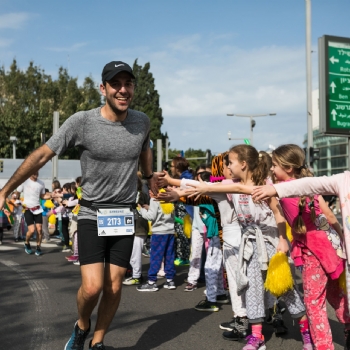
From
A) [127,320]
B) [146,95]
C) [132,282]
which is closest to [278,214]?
[127,320]

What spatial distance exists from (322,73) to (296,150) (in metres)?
16.4

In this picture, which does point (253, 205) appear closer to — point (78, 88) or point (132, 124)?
point (132, 124)

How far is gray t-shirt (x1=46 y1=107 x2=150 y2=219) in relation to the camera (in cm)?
466

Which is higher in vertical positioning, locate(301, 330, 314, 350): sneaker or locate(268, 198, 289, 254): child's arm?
locate(268, 198, 289, 254): child's arm

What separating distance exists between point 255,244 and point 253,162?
74cm

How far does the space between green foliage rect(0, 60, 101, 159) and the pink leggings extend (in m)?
49.7

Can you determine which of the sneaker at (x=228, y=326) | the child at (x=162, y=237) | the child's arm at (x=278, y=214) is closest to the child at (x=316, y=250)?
the child's arm at (x=278, y=214)

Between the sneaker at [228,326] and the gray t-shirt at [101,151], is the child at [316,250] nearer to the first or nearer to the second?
the gray t-shirt at [101,151]

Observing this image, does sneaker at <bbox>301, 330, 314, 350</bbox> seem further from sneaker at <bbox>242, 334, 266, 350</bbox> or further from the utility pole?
the utility pole

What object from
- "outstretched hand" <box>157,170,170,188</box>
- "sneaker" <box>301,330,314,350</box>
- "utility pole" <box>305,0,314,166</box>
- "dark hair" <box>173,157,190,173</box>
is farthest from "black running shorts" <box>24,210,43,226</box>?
"utility pole" <box>305,0,314,166</box>

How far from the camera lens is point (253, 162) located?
207 inches

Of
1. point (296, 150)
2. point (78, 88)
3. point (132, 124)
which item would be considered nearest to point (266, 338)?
point (296, 150)

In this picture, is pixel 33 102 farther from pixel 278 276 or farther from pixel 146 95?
pixel 278 276

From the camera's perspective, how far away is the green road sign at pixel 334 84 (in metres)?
20.5
